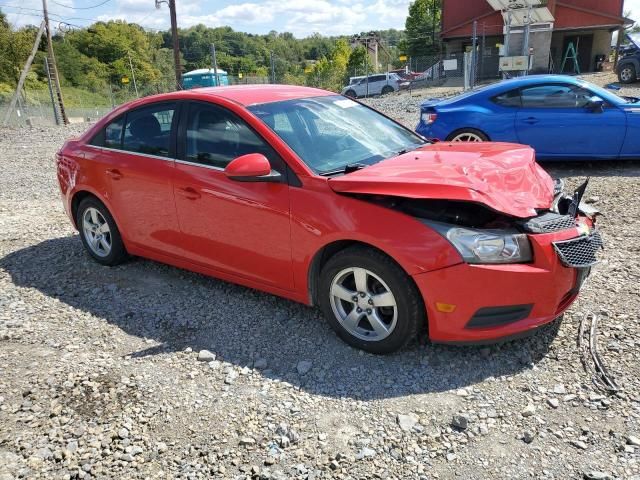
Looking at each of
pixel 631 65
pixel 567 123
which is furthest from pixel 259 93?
pixel 631 65

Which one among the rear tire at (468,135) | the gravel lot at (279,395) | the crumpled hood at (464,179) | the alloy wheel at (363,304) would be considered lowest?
the gravel lot at (279,395)

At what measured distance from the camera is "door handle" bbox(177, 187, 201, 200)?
159 inches

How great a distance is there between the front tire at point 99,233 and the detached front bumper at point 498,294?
3.18m

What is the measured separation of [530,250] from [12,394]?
3270 millimetres

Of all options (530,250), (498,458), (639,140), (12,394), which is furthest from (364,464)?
(639,140)

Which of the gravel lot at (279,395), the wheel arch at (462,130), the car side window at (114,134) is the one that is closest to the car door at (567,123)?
the wheel arch at (462,130)

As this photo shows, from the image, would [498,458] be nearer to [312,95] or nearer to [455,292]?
[455,292]

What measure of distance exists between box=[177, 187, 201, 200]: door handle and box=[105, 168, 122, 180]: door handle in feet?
2.81

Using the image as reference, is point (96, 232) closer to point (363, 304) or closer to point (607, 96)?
point (363, 304)

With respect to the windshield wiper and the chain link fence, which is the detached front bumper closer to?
the windshield wiper

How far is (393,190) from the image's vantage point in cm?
312

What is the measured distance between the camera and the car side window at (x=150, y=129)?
434 centimetres

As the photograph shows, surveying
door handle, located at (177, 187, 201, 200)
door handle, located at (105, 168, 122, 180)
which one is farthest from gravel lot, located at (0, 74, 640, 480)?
door handle, located at (105, 168, 122, 180)

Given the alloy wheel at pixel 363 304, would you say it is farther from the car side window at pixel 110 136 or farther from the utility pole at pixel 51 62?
the utility pole at pixel 51 62
